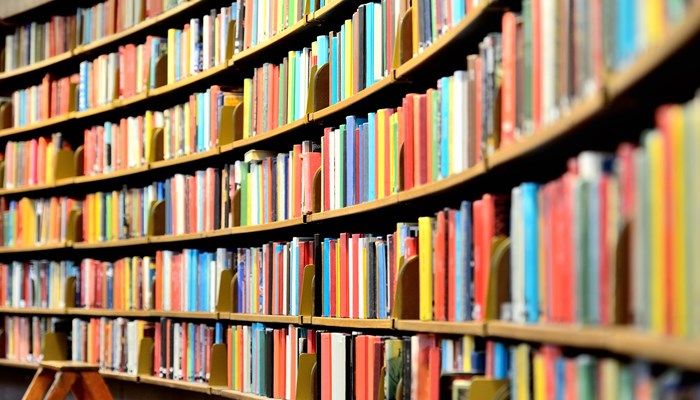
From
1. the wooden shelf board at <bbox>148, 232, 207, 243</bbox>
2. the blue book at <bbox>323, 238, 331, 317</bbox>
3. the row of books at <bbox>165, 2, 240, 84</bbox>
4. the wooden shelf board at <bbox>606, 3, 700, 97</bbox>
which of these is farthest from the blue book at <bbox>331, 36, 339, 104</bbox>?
the wooden shelf board at <bbox>606, 3, 700, 97</bbox>

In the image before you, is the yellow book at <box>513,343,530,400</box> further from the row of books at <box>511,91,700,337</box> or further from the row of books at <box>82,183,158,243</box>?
the row of books at <box>82,183,158,243</box>

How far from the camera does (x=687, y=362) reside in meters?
1.54

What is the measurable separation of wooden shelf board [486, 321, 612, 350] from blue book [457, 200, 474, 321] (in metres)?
0.24

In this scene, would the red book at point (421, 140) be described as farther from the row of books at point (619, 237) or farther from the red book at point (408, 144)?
the row of books at point (619, 237)

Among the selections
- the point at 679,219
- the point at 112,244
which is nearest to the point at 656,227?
the point at 679,219

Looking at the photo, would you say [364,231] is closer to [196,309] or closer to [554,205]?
[196,309]

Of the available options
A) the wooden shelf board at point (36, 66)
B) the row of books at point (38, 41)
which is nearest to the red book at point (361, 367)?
the wooden shelf board at point (36, 66)

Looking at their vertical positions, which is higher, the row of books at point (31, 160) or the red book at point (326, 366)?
the row of books at point (31, 160)

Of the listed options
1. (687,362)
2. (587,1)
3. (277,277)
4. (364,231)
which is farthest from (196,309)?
(687,362)

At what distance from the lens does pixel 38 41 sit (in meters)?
6.52

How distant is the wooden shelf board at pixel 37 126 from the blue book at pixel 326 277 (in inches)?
100

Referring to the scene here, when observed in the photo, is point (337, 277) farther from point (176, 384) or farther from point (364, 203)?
point (176, 384)

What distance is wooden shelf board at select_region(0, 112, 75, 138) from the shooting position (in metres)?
6.12

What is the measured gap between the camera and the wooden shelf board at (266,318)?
4246 millimetres
